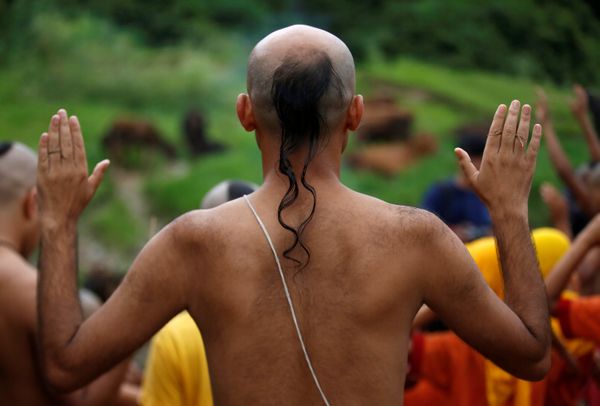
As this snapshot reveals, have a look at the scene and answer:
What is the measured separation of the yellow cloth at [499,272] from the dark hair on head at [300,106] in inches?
85.0

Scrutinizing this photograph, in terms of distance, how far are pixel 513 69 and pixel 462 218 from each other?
3.78 metres

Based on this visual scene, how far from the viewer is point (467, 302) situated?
295 centimetres

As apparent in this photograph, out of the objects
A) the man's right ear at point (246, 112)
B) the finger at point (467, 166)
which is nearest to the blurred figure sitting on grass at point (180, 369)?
the man's right ear at point (246, 112)

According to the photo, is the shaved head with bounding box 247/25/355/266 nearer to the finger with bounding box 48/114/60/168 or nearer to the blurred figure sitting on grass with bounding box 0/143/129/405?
the finger with bounding box 48/114/60/168

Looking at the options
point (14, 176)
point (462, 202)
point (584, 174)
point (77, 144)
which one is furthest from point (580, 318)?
point (77, 144)

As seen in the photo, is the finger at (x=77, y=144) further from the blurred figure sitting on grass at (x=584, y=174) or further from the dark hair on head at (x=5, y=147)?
the blurred figure sitting on grass at (x=584, y=174)

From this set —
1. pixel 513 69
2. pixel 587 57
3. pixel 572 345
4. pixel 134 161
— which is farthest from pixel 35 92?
pixel 572 345

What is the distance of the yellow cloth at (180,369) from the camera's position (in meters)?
4.21

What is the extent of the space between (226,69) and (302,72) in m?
7.50

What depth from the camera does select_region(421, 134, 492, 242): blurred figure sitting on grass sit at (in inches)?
279

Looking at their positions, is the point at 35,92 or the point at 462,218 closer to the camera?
the point at 462,218

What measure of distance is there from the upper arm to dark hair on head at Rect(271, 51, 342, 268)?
1.13 ft

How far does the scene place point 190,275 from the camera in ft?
9.68

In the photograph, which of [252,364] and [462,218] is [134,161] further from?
[252,364]
